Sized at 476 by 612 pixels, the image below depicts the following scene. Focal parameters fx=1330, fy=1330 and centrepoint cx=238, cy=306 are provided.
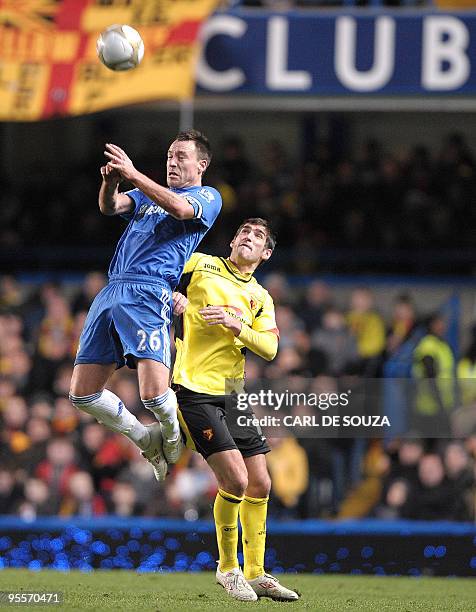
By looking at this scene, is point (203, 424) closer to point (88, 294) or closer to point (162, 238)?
point (162, 238)

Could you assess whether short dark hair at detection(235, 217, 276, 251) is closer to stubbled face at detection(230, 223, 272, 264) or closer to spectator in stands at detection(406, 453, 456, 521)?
stubbled face at detection(230, 223, 272, 264)

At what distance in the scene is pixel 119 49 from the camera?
840 cm

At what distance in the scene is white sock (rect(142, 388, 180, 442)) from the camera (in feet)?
25.7

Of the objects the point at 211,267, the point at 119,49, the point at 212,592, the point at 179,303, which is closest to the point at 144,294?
the point at 179,303

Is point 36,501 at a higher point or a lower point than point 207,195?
lower

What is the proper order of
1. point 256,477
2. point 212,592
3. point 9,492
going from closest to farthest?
point 256,477
point 212,592
point 9,492

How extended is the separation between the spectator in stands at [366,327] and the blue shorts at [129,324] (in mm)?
5817

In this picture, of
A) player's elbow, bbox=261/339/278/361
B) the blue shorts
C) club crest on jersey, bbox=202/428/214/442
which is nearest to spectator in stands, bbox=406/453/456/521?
player's elbow, bbox=261/339/278/361

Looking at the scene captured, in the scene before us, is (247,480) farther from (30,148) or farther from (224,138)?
(30,148)

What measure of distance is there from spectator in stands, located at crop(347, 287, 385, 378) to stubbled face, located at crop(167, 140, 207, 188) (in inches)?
223

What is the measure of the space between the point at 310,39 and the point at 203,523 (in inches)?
217

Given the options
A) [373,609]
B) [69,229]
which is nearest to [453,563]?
[373,609]

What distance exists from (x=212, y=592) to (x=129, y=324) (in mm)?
2115

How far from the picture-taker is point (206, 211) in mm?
7941
